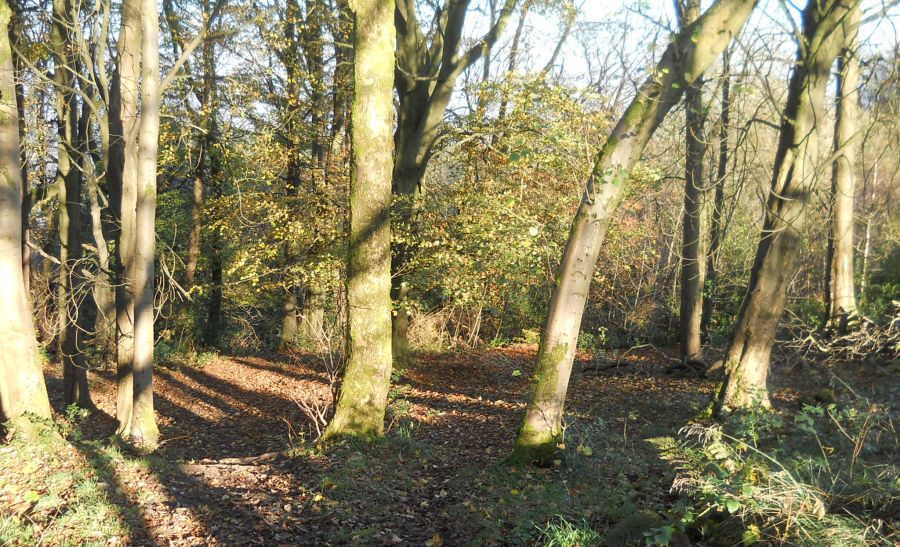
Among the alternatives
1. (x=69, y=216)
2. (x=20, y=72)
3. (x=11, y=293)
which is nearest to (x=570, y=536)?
(x=11, y=293)

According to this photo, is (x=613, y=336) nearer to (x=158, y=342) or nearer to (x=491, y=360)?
(x=491, y=360)

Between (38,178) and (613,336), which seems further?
(613,336)

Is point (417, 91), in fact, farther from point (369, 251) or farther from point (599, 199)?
point (599, 199)

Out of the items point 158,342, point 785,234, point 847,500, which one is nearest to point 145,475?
point 847,500

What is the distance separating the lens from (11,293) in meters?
7.37

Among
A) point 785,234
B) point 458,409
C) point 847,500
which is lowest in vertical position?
point 458,409

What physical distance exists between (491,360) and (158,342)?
9.76 meters

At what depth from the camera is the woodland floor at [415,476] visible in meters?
5.04

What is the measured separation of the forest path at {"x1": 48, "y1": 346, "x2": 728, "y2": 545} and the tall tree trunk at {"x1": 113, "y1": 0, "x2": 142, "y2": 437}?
121 cm

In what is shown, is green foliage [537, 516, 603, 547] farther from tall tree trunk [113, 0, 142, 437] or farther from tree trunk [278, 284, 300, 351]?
tree trunk [278, 284, 300, 351]

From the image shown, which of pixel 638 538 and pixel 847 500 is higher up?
pixel 847 500

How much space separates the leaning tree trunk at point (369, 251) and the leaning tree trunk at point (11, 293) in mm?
3793

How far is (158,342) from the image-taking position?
17594mm

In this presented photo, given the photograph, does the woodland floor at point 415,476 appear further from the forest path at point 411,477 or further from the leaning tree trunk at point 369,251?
the leaning tree trunk at point 369,251
